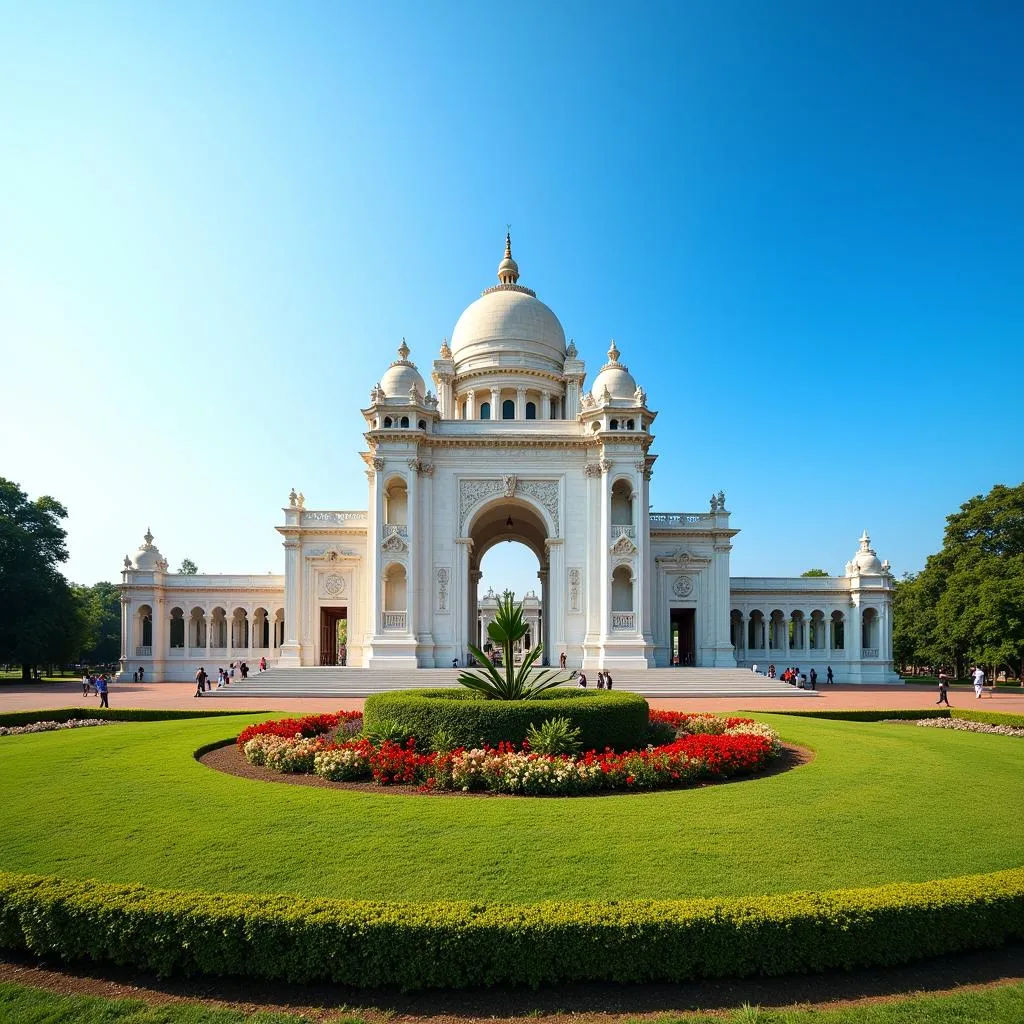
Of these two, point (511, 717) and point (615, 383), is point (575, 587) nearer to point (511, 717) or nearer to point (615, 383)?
point (615, 383)

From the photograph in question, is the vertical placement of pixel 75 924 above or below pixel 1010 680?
above

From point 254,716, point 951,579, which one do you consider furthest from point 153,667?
point 951,579

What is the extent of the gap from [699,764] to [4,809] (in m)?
10.6

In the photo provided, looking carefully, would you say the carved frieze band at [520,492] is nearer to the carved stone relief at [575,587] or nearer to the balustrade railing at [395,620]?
the carved stone relief at [575,587]

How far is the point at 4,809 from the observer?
9852 mm

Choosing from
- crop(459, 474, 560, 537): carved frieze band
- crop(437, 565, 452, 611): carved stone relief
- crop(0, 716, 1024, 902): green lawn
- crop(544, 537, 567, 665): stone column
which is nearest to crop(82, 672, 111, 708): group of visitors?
crop(0, 716, 1024, 902): green lawn

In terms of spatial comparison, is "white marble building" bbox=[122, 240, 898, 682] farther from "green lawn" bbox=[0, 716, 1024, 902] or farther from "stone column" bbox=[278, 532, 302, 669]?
"green lawn" bbox=[0, 716, 1024, 902]

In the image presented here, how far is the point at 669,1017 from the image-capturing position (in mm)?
5582

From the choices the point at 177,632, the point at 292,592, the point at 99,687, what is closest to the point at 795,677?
the point at 292,592

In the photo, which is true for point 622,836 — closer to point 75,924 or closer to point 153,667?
point 75,924

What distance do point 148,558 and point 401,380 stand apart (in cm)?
2219

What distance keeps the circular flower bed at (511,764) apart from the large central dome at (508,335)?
38.1 m

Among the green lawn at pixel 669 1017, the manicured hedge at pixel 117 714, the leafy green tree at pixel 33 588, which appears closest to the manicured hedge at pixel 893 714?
the green lawn at pixel 669 1017

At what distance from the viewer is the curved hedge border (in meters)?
5.84
